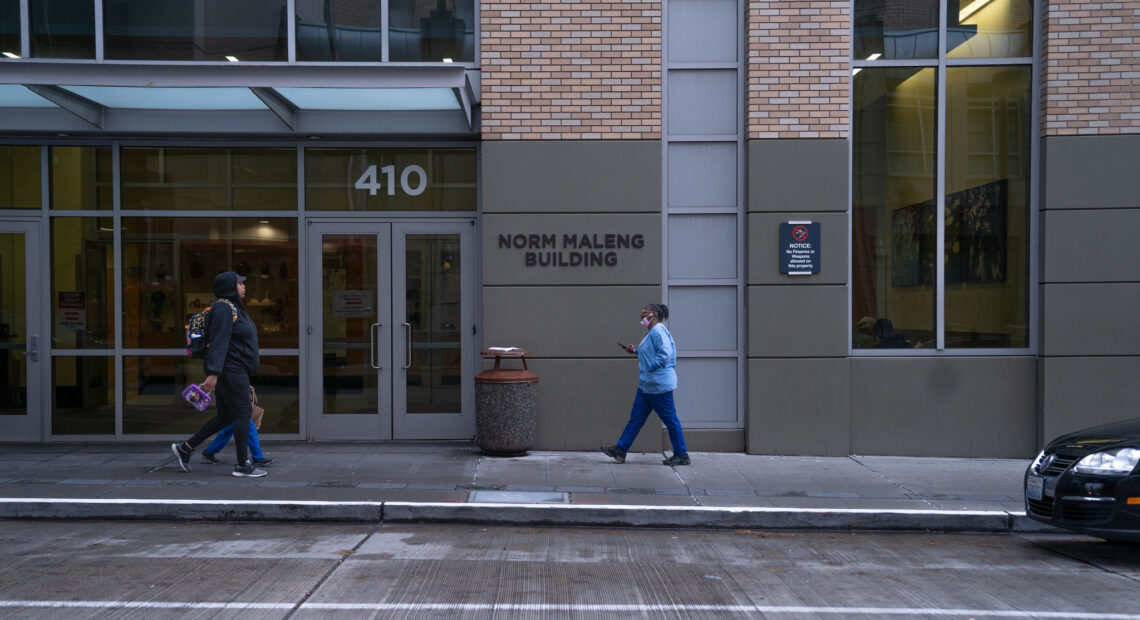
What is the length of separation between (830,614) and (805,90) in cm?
672

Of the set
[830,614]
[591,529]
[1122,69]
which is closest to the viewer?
[830,614]

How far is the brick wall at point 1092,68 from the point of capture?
34.4ft

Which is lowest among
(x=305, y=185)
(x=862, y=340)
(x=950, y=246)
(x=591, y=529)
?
(x=591, y=529)

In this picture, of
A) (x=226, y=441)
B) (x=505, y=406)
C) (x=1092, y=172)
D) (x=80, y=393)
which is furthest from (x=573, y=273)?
(x=80, y=393)

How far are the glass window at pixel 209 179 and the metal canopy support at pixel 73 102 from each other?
0.54 meters

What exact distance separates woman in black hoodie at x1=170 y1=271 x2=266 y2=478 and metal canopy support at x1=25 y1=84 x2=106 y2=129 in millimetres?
2971

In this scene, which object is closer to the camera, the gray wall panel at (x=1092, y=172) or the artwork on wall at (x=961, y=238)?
the gray wall panel at (x=1092, y=172)

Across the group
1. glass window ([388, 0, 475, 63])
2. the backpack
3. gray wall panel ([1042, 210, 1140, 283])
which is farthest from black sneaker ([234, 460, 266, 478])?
gray wall panel ([1042, 210, 1140, 283])

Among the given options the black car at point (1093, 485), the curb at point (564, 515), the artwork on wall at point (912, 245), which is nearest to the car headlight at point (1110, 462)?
the black car at point (1093, 485)

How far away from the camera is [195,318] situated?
9211 mm

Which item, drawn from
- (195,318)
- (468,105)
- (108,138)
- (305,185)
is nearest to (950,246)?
(468,105)

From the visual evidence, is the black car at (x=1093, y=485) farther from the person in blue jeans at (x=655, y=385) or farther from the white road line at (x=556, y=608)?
the person in blue jeans at (x=655, y=385)

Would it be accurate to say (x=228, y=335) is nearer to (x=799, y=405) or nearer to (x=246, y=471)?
(x=246, y=471)

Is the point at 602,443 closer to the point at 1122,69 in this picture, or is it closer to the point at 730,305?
the point at 730,305
